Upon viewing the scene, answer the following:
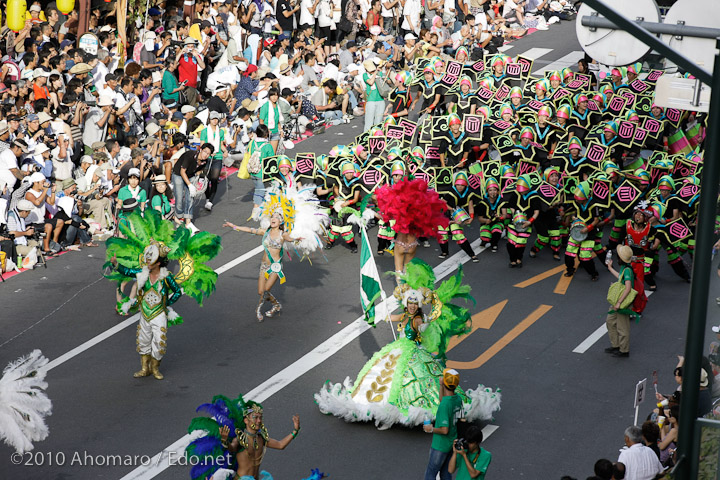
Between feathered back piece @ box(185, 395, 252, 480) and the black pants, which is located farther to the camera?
the black pants

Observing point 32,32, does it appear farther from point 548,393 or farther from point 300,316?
point 548,393

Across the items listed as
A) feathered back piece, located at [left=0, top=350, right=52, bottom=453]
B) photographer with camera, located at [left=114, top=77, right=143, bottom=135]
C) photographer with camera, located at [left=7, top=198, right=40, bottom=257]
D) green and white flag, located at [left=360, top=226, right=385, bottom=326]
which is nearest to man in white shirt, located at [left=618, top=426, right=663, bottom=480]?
green and white flag, located at [left=360, top=226, right=385, bottom=326]

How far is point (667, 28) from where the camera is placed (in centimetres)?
799

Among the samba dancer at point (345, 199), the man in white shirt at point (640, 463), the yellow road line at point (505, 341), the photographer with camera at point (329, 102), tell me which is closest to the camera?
the man in white shirt at point (640, 463)

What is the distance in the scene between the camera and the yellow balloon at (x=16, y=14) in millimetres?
20000

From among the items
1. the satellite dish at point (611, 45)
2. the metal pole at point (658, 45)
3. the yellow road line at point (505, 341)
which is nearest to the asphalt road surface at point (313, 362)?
the yellow road line at point (505, 341)

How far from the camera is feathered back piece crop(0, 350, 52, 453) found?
10.1 m

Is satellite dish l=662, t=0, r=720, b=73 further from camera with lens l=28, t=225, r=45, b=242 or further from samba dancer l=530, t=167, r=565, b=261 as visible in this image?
camera with lens l=28, t=225, r=45, b=242

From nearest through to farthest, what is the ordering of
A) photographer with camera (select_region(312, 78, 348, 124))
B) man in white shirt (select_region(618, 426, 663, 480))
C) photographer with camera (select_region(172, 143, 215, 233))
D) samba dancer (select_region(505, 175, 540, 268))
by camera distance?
man in white shirt (select_region(618, 426, 663, 480)), samba dancer (select_region(505, 175, 540, 268)), photographer with camera (select_region(172, 143, 215, 233)), photographer with camera (select_region(312, 78, 348, 124))

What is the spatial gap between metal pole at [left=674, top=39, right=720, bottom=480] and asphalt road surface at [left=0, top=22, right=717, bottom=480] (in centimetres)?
445

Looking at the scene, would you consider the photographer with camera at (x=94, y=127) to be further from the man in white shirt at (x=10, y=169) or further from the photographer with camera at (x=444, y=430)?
the photographer with camera at (x=444, y=430)

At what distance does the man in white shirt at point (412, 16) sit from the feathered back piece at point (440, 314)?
17.0 metres

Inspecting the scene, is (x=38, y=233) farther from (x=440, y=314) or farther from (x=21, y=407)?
(x=21, y=407)

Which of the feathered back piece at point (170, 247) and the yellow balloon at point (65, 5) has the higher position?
the yellow balloon at point (65, 5)
